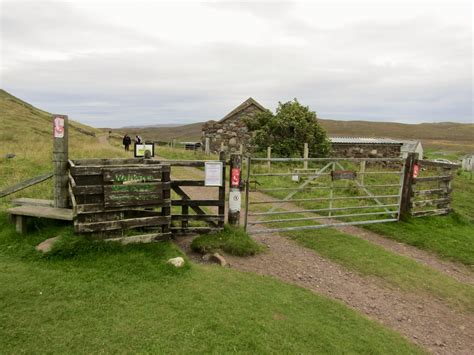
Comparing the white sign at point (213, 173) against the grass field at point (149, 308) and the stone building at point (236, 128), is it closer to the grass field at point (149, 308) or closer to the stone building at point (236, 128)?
the grass field at point (149, 308)

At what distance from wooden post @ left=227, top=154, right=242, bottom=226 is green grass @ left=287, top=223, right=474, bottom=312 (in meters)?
1.80

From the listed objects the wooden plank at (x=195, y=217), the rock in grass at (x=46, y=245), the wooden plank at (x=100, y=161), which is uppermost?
the wooden plank at (x=100, y=161)

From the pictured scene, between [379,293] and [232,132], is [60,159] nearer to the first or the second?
[379,293]

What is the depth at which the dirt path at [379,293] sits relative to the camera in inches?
184

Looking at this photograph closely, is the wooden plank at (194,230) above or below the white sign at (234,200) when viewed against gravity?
below

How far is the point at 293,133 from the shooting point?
20.7 meters

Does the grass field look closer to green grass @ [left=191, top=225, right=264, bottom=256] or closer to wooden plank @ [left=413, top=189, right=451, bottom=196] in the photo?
green grass @ [left=191, top=225, right=264, bottom=256]

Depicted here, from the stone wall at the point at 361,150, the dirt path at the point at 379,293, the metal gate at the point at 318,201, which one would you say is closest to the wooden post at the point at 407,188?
the metal gate at the point at 318,201

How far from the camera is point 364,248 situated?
7.36 m

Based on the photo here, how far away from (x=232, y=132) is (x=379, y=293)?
1941 centimetres

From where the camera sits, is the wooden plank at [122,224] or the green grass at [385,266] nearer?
the wooden plank at [122,224]

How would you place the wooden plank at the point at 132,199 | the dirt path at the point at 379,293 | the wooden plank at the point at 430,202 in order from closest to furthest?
the dirt path at the point at 379,293
the wooden plank at the point at 132,199
the wooden plank at the point at 430,202

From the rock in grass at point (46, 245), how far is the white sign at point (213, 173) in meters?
2.80

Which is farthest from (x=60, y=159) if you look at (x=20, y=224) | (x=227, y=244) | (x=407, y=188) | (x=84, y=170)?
(x=407, y=188)
